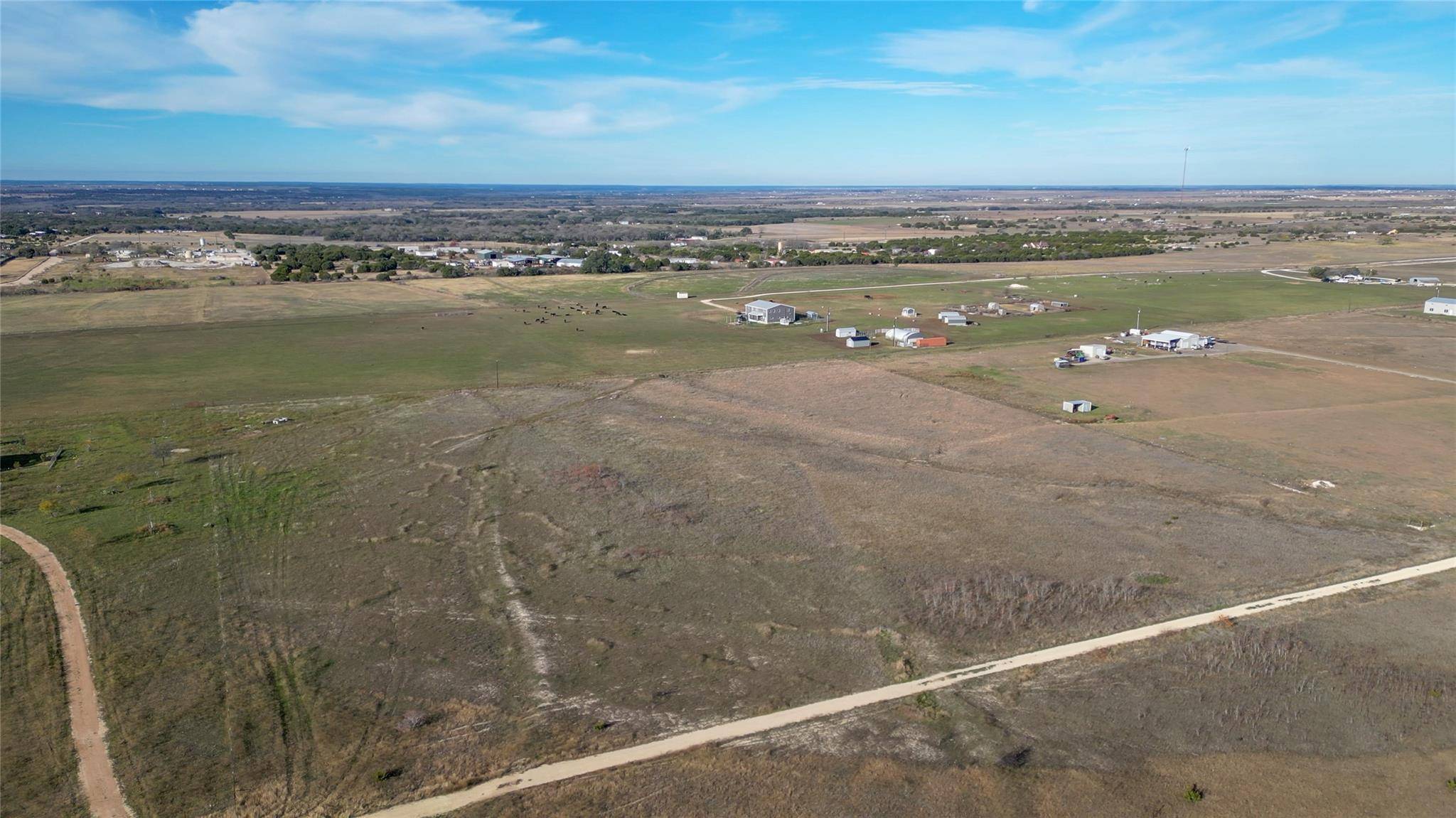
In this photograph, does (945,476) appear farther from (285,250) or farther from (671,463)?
(285,250)

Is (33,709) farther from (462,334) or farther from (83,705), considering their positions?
(462,334)

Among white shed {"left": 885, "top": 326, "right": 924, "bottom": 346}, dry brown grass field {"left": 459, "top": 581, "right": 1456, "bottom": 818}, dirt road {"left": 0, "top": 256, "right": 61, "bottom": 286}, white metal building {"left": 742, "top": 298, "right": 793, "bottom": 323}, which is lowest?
dry brown grass field {"left": 459, "top": 581, "right": 1456, "bottom": 818}

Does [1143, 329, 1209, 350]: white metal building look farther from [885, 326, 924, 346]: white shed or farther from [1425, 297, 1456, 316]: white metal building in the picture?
[1425, 297, 1456, 316]: white metal building

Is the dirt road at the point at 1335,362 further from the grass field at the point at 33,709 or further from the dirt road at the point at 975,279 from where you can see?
the grass field at the point at 33,709

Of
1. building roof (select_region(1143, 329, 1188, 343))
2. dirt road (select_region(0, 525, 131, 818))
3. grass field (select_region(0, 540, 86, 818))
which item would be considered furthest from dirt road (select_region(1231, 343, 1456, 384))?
grass field (select_region(0, 540, 86, 818))

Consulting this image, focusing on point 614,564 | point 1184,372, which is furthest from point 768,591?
point 1184,372

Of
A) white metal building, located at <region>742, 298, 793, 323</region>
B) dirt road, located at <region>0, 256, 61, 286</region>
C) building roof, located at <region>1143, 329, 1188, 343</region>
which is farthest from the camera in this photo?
dirt road, located at <region>0, 256, 61, 286</region>

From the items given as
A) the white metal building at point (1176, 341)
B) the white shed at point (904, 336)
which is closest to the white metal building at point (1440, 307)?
the white metal building at point (1176, 341)
